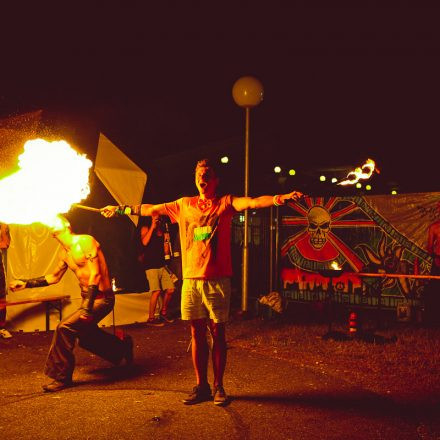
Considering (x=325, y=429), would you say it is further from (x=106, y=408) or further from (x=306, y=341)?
(x=306, y=341)

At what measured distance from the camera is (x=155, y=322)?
1021 cm

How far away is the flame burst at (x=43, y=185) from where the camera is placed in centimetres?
622

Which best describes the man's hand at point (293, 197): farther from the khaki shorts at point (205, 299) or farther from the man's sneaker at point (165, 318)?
the man's sneaker at point (165, 318)

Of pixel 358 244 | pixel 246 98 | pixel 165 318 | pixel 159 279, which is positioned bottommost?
pixel 165 318

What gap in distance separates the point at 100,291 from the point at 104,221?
4278 mm

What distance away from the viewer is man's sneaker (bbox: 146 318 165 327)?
9977mm

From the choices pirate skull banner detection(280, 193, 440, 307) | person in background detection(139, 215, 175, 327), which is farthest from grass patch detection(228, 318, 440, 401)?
person in background detection(139, 215, 175, 327)

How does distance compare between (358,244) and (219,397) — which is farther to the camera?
(358,244)

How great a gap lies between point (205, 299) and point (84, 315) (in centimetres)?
151

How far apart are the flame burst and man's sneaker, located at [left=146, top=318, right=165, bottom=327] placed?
13.5ft

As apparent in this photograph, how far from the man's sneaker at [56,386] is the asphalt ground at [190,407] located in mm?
81

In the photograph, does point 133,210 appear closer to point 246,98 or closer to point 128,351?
point 128,351

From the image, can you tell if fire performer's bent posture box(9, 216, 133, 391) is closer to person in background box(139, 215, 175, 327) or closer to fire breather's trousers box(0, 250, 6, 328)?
fire breather's trousers box(0, 250, 6, 328)

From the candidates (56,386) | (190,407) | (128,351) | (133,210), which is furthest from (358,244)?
(56,386)
